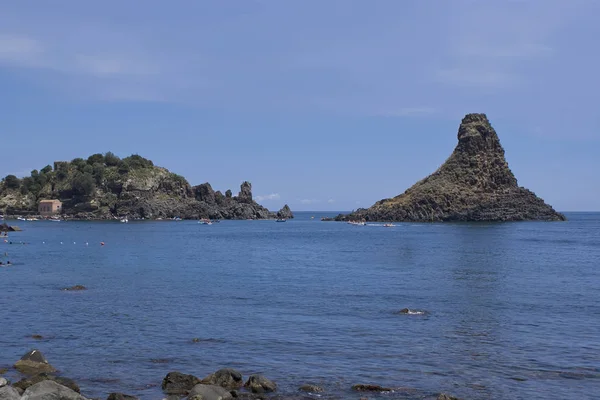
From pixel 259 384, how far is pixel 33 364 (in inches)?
392

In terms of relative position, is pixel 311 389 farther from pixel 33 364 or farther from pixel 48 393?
pixel 33 364

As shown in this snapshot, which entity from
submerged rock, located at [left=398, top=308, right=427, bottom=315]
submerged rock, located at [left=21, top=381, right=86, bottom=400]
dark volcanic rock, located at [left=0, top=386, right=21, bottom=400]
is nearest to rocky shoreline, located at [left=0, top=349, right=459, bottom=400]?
submerged rock, located at [left=21, top=381, right=86, bottom=400]

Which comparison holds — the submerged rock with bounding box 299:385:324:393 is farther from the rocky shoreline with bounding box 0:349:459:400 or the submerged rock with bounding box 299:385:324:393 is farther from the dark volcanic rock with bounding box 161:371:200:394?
the dark volcanic rock with bounding box 161:371:200:394

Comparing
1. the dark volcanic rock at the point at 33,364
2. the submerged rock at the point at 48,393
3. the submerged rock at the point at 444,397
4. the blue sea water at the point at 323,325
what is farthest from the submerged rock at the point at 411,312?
the submerged rock at the point at 48,393

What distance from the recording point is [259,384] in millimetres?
21797

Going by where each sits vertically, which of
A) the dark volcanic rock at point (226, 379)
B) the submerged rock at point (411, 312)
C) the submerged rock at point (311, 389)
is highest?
the submerged rock at point (411, 312)

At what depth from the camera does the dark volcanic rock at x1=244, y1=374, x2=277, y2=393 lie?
2169 cm

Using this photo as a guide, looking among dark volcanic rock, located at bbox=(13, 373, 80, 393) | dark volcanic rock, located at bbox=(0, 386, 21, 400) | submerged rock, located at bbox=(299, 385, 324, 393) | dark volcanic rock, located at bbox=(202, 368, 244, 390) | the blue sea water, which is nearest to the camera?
dark volcanic rock, located at bbox=(0, 386, 21, 400)

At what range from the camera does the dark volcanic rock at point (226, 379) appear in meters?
22.0

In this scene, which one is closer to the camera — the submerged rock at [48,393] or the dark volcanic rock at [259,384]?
the submerged rock at [48,393]

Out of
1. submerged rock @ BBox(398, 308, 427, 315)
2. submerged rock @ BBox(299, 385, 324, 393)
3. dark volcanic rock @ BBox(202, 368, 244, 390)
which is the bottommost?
submerged rock @ BBox(299, 385, 324, 393)

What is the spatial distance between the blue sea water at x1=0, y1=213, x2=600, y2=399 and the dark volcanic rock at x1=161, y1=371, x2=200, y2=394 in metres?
0.37

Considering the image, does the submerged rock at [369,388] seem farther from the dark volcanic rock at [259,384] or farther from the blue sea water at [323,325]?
the dark volcanic rock at [259,384]

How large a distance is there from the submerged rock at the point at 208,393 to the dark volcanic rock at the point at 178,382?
1345 millimetres
